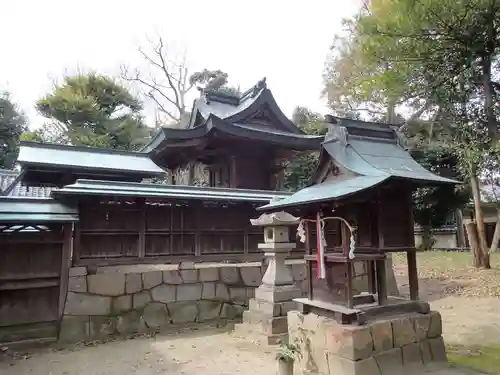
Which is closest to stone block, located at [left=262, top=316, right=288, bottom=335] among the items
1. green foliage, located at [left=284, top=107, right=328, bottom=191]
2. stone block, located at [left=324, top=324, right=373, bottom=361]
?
stone block, located at [left=324, top=324, right=373, bottom=361]

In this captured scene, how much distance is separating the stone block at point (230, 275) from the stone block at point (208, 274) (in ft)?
0.52

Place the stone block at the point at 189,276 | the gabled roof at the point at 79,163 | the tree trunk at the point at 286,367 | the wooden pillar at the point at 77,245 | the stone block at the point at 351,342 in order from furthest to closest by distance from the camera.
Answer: the gabled roof at the point at 79,163, the stone block at the point at 189,276, the wooden pillar at the point at 77,245, the stone block at the point at 351,342, the tree trunk at the point at 286,367

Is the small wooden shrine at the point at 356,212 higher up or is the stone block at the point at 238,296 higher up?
the small wooden shrine at the point at 356,212

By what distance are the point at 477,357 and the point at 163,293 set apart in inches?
268

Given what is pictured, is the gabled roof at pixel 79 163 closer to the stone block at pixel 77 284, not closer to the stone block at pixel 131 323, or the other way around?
the stone block at pixel 77 284

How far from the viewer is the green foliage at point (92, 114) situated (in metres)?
26.6

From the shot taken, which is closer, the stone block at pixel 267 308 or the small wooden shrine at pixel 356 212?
the small wooden shrine at pixel 356 212

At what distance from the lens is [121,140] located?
95.1ft

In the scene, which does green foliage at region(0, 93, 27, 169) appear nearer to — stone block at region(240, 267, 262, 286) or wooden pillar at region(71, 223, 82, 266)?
wooden pillar at region(71, 223, 82, 266)

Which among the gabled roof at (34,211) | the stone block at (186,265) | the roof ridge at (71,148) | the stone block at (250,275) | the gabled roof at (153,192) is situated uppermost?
the roof ridge at (71,148)

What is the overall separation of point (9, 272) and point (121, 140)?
2270cm

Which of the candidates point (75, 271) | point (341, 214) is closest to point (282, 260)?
point (341, 214)

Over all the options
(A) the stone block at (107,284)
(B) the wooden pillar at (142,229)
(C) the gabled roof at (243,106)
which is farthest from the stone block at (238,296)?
(C) the gabled roof at (243,106)

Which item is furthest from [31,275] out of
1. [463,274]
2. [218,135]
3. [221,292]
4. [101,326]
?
[463,274]
